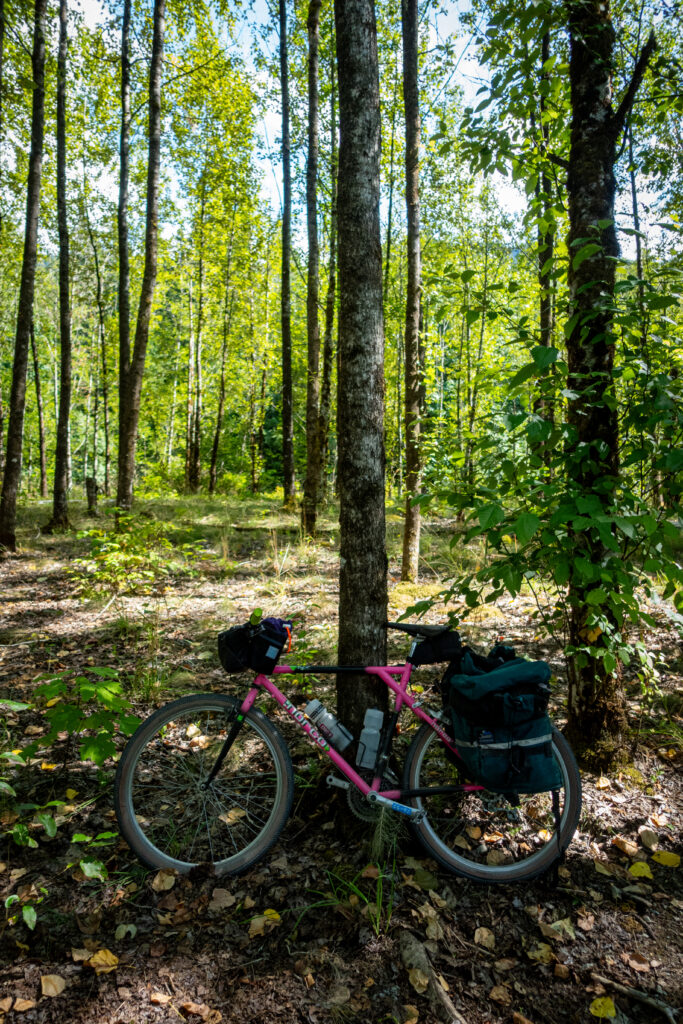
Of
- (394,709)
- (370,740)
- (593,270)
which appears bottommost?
(370,740)

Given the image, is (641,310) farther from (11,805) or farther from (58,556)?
(58,556)

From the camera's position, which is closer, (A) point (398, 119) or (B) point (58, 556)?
(B) point (58, 556)

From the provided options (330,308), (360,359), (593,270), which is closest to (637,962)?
(360,359)

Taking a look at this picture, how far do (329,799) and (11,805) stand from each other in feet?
5.60

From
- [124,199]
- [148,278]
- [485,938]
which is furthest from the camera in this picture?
[124,199]

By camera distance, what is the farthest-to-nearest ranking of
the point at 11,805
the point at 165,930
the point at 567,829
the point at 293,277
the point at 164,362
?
the point at 164,362, the point at 293,277, the point at 11,805, the point at 567,829, the point at 165,930

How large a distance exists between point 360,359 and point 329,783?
218cm

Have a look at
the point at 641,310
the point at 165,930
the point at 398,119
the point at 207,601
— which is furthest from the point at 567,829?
the point at 398,119

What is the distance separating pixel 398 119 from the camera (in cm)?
1242

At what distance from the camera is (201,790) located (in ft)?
9.35

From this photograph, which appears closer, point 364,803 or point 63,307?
point 364,803

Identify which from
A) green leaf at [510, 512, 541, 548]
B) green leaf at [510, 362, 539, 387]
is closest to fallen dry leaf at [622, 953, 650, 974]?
green leaf at [510, 512, 541, 548]

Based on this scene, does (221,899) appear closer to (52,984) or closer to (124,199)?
(52,984)

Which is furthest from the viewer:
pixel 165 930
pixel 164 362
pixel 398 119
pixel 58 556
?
pixel 164 362
